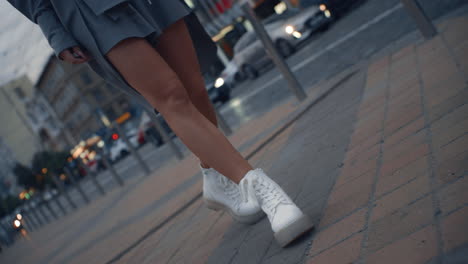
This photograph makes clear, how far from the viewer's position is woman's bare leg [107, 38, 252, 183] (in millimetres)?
2002

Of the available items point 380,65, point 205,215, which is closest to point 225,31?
point 380,65

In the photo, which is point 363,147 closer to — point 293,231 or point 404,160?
point 404,160

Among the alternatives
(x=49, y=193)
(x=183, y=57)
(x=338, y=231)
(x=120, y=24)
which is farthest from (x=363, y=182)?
(x=49, y=193)

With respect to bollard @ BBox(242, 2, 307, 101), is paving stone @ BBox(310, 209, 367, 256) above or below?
below

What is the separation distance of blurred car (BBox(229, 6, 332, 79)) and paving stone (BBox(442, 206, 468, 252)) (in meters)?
12.4

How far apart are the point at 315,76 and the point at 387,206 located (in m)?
6.19

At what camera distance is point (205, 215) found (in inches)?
135

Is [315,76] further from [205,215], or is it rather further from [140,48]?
[140,48]

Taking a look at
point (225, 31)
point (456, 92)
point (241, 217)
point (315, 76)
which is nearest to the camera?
point (241, 217)

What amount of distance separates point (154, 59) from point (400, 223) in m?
1.05

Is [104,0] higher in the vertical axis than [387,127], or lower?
higher

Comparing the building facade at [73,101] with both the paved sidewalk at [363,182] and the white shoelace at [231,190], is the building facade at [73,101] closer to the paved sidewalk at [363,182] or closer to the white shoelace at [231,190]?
the paved sidewalk at [363,182]

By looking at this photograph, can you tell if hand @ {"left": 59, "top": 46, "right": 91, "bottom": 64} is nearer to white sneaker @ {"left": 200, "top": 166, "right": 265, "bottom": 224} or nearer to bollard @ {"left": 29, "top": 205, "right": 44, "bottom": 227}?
white sneaker @ {"left": 200, "top": 166, "right": 265, "bottom": 224}

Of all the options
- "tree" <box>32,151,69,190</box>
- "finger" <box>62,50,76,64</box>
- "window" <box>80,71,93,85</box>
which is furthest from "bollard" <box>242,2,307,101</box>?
"window" <box>80,71,93,85</box>
